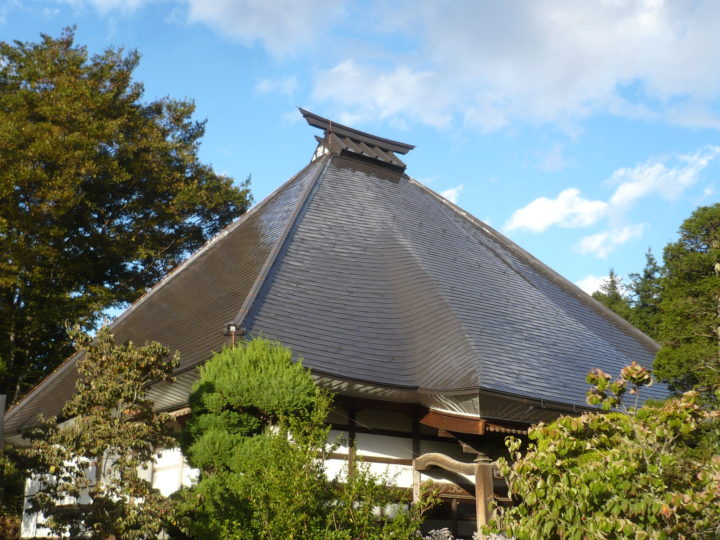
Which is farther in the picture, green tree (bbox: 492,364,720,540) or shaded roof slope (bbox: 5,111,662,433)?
shaded roof slope (bbox: 5,111,662,433)

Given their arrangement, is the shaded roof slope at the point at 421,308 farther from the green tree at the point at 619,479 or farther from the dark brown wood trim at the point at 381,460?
the green tree at the point at 619,479

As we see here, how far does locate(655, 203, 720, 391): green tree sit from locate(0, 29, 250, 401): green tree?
12922mm

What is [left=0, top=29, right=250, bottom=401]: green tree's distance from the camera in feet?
50.6

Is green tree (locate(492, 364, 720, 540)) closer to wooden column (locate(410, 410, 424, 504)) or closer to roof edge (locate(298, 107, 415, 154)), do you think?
wooden column (locate(410, 410, 424, 504))

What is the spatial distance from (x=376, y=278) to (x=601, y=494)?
610 cm

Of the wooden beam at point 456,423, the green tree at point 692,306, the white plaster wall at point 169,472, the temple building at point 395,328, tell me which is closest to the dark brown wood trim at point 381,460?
the temple building at point 395,328

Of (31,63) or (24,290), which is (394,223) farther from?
(31,63)

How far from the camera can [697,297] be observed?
7.00m

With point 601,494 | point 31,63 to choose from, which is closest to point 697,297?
point 601,494

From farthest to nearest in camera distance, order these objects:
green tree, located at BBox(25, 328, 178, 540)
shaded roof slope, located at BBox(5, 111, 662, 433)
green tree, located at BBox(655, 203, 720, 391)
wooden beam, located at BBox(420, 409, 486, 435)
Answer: shaded roof slope, located at BBox(5, 111, 662, 433) → wooden beam, located at BBox(420, 409, 486, 435) → green tree, located at BBox(655, 203, 720, 391) → green tree, located at BBox(25, 328, 178, 540)

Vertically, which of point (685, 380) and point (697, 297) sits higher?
point (697, 297)

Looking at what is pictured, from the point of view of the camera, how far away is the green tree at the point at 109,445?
20.1 ft

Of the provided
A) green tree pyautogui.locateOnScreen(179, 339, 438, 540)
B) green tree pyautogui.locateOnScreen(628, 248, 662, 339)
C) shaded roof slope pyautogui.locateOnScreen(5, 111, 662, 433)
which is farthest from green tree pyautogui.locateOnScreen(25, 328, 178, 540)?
green tree pyautogui.locateOnScreen(628, 248, 662, 339)

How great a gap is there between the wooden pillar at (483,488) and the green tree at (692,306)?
2.00 metres
